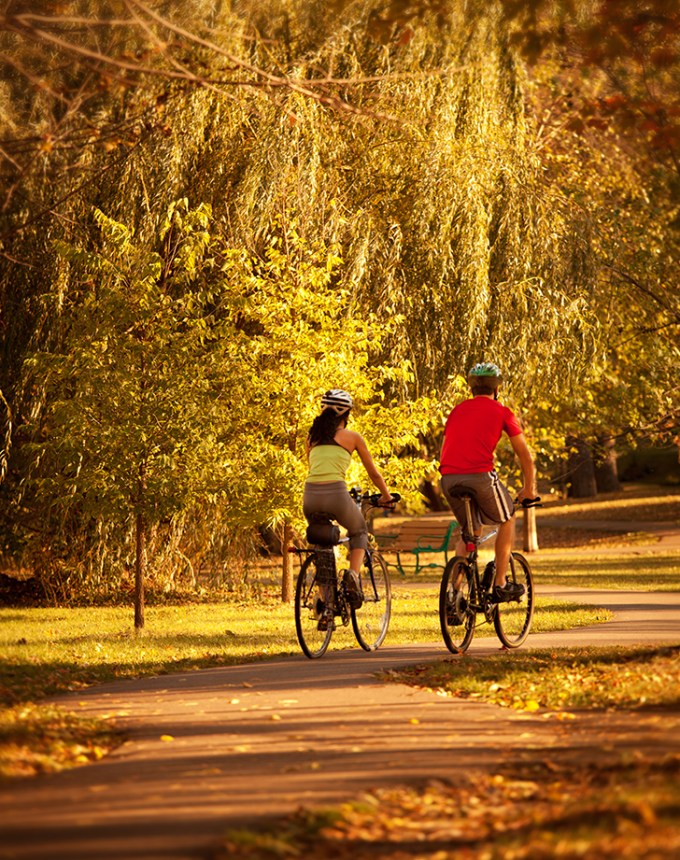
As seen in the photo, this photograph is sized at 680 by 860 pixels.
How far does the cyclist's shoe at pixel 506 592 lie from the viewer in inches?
414

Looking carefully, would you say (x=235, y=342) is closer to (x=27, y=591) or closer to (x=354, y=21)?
(x=354, y=21)

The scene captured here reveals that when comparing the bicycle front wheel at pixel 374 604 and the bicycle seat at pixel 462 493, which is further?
the bicycle front wheel at pixel 374 604

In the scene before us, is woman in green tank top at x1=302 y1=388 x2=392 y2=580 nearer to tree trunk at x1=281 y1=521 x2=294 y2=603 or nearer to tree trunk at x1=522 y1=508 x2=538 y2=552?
tree trunk at x1=281 y1=521 x2=294 y2=603

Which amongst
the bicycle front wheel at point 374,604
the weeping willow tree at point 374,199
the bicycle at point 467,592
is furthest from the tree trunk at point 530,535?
the bicycle at point 467,592

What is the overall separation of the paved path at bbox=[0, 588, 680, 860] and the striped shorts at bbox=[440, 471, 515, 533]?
1.33 m

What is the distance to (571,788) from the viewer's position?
5766mm

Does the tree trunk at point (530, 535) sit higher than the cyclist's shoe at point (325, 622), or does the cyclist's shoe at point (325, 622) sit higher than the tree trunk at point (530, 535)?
the tree trunk at point (530, 535)

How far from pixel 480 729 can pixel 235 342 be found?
9864mm

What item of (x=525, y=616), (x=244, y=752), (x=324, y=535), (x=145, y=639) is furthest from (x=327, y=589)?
(x=244, y=752)

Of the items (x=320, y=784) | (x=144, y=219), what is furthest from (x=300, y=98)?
(x=320, y=784)

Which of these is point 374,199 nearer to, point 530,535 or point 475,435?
point 475,435

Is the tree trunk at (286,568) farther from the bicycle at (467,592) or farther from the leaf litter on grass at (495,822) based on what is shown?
the leaf litter on grass at (495,822)

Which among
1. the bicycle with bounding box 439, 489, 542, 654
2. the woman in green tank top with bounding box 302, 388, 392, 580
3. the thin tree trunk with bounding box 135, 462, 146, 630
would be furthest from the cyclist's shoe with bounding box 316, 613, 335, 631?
the thin tree trunk with bounding box 135, 462, 146, 630

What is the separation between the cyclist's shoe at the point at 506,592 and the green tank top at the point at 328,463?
145 cm
